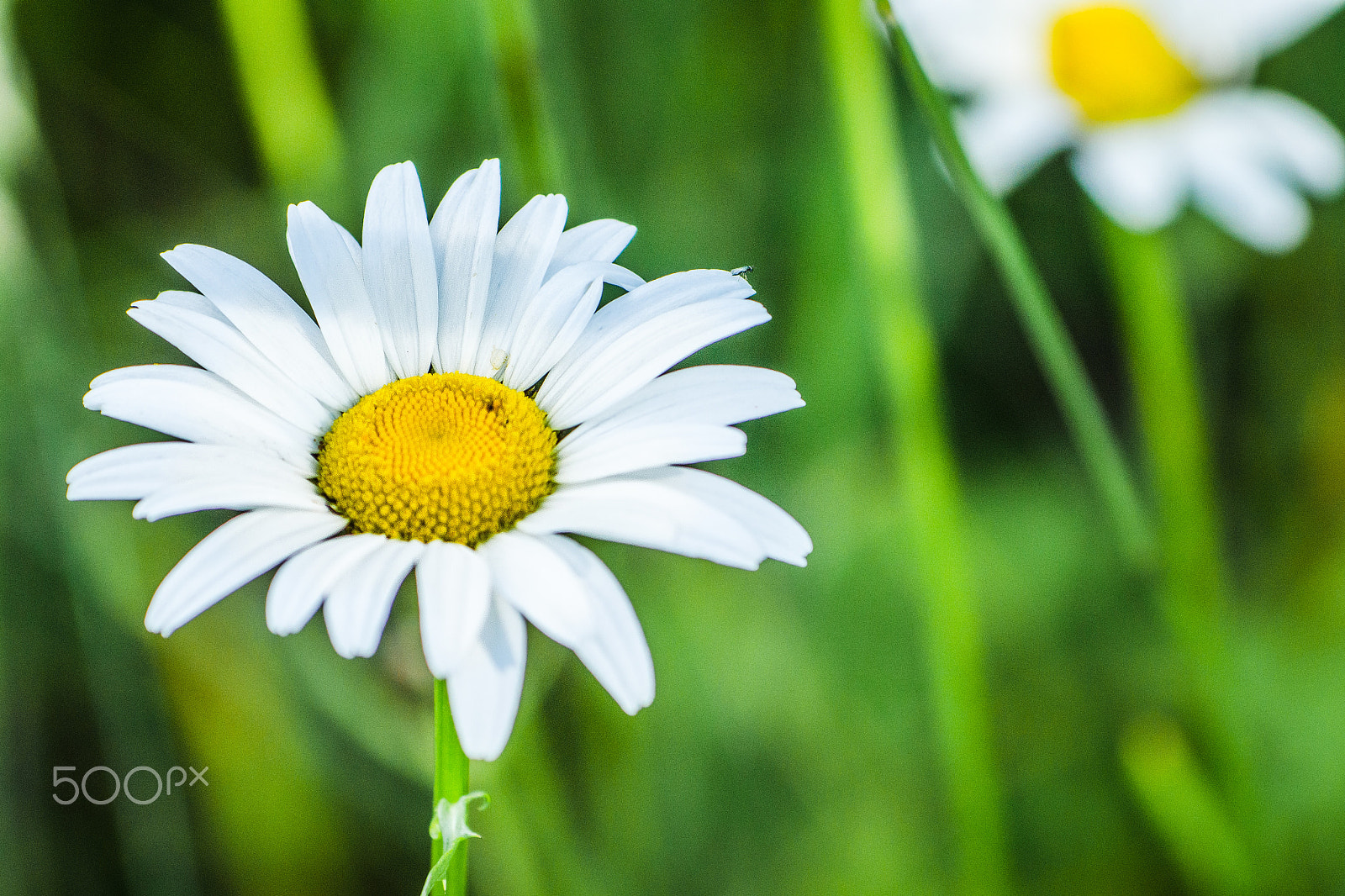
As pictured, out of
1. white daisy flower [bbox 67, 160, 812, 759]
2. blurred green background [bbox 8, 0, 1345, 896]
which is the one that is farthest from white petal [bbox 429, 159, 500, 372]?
blurred green background [bbox 8, 0, 1345, 896]

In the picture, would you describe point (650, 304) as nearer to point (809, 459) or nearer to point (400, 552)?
point (400, 552)

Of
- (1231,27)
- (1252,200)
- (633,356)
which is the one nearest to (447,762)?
(633,356)

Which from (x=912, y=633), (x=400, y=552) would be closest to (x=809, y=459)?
(x=912, y=633)

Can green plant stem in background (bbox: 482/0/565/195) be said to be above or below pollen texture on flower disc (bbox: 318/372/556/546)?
above

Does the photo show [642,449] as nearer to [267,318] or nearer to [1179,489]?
[267,318]

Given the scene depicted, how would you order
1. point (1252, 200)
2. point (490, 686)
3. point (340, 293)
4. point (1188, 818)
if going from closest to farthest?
point (490, 686), point (340, 293), point (1188, 818), point (1252, 200)

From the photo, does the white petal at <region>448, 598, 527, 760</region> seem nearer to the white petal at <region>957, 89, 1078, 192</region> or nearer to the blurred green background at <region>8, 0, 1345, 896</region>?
the blurred green background at <region>8, 0, 1345, 896</region>
